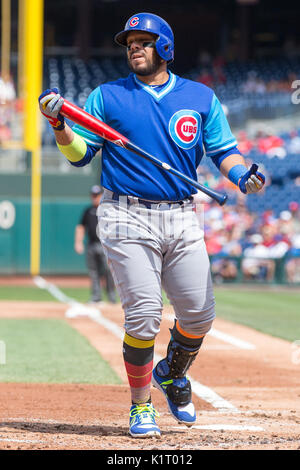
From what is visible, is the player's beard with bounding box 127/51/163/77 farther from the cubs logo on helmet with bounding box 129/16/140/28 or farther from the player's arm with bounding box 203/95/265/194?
the player's arm with bounding box 203/95/265/194

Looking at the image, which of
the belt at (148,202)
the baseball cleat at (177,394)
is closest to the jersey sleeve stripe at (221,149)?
the belt at (148,202)

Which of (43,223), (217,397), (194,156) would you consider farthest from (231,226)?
(194,156)

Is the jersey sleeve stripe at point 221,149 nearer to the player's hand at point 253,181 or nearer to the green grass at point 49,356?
the player's hand at point 253,181

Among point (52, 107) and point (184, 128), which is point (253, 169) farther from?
point (52, 107)

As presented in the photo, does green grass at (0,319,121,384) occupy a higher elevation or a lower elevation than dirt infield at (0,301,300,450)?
lower

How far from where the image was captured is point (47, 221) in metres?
19.7

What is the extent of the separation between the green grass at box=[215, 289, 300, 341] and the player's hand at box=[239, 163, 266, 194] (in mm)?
5005

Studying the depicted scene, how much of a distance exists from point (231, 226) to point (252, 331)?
8370 millimetres

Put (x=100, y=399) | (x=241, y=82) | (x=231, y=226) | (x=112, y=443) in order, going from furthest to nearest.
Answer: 1. (x=241, y=82)
2. (x=231, y=226)
3. (x=100, y=399)
4. (x=112, y=443)

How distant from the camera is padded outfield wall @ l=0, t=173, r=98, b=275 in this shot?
19.5 m

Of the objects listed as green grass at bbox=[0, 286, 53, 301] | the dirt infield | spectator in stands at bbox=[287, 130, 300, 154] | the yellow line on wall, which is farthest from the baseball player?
spectator in stands at bbox=[287, 130, 300, 154]

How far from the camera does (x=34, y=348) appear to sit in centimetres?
791

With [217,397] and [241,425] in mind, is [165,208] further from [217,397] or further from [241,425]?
[217,397]

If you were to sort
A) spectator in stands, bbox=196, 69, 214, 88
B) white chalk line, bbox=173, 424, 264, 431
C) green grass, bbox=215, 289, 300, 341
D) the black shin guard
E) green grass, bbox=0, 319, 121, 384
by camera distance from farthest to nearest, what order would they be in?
spectator in stands, bbox=196, 69, 214, 88, green grass, bbox=215, 289, 300, 341, green grass, bbox=0, 319, 121, 384, the black shin guard, white chalk line, bbox=173, 424, 264, 431
